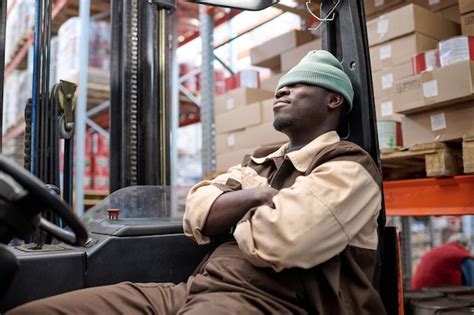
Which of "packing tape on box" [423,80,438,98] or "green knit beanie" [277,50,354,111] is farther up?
"packing tape on box" [423,80,438,98]

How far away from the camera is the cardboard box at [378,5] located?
12.5 ft

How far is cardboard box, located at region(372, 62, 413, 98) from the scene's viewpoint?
11.2 ft

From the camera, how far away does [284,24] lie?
25.1 feet

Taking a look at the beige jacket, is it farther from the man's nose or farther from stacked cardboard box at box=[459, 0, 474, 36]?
stacked cardboard box at box=[459, 0, 474, 36]

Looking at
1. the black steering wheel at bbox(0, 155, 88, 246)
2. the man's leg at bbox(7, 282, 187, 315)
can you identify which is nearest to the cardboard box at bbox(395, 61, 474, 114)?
the man's leg at bbox(7, 282, 187, 315)

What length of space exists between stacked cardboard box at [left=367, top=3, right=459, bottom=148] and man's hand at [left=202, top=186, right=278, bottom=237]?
71.4 inches

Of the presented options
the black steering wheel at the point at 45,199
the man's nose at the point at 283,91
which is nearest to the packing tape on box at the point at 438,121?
the man's nose at the point at 283,91

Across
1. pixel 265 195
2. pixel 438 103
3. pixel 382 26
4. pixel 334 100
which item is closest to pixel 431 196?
pixel 438 103

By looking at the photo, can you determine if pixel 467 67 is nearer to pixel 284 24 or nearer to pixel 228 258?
pixel 228 258

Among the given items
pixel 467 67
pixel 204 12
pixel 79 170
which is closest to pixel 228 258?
pixel 467 67

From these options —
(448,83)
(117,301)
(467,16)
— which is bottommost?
Result: (117,301)

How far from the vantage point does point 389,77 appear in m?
3.56

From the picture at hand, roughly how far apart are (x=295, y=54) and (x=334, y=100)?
256 centimetres

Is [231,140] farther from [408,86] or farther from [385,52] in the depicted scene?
[408,86]
